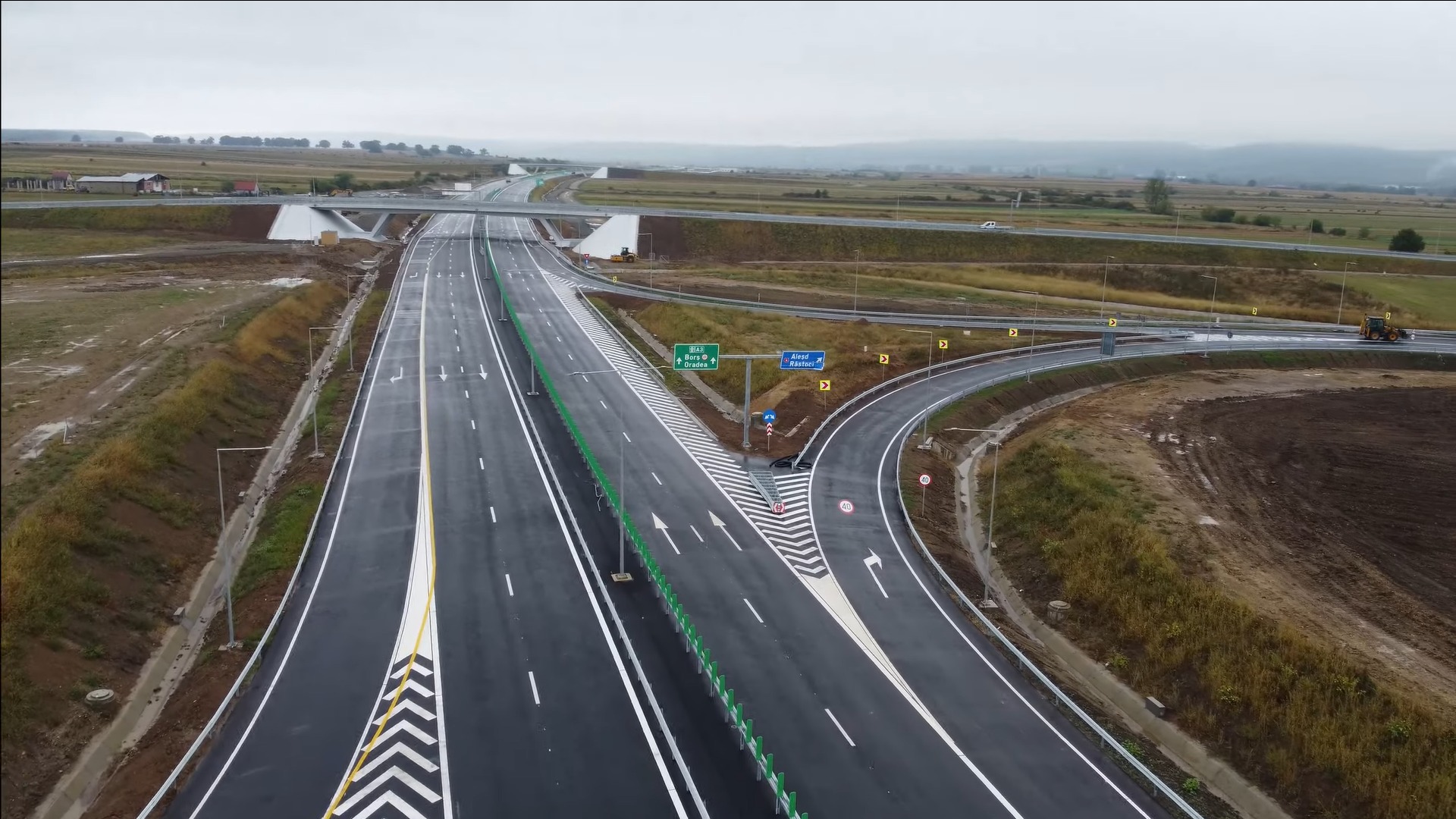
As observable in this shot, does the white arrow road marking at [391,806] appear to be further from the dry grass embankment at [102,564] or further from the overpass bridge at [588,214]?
the overpass bridge at [588,214]

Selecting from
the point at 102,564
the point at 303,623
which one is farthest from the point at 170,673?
the point at 102,564

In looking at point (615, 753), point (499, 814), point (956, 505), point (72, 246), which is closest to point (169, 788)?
point (499, 814)

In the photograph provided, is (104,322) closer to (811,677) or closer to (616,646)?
(616,646)

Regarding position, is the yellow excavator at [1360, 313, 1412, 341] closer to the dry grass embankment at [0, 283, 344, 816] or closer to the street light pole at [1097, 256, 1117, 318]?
the street light pole at [1097, 256, 1117, 318]

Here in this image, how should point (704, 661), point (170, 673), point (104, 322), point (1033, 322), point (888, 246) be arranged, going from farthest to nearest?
point (888, 246)
point (1033, 322)
point (104, 322)
point (170, 673)
point (704, 661)

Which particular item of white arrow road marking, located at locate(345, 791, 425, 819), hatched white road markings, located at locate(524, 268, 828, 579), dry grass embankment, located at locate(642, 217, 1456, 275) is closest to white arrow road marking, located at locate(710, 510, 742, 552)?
hatched white road markings, located at locate(524, 268, 828, 579)

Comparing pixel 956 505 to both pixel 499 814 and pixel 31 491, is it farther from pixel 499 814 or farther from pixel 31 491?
pixel 31 491
